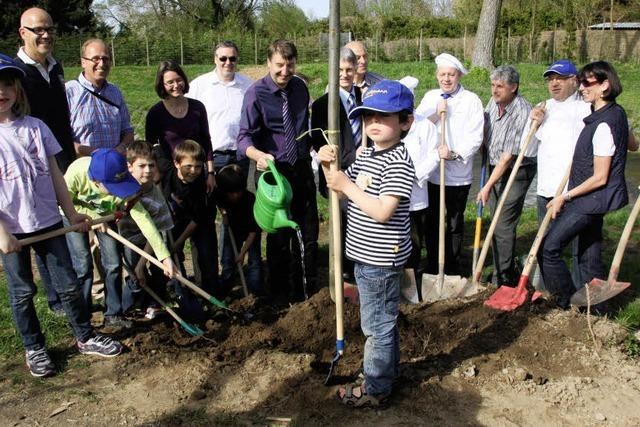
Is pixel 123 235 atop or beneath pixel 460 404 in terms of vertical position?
atop

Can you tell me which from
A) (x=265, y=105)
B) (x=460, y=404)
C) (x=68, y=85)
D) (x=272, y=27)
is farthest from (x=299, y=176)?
(x=272, y=27)

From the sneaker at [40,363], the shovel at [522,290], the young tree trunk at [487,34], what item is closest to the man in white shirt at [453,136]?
the shovel at [522,290]

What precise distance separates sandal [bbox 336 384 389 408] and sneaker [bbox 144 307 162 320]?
1.89 metres

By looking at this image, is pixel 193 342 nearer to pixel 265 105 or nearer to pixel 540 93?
pixel 265 105

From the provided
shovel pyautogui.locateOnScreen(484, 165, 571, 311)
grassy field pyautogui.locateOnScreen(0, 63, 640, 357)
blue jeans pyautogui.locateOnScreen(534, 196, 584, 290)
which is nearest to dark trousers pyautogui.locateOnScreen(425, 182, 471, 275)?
blue jeans pyautogui.locateOnScreen(534, 196, 584, 290)

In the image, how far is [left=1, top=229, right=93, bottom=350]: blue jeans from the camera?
11.8ft

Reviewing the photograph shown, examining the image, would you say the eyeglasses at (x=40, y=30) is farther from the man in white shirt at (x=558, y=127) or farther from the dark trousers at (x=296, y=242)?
the man in white shirt at (x=558, y=127)

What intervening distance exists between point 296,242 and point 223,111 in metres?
1.35

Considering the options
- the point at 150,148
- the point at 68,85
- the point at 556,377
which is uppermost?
the point at 68,85

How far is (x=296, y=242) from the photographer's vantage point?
5219mm

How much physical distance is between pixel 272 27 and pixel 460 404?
130 ft

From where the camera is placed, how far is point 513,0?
108ft

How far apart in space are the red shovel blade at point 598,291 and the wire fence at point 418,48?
23.7 metres

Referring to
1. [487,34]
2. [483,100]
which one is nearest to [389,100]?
[483,100]
